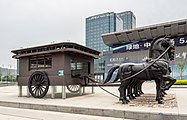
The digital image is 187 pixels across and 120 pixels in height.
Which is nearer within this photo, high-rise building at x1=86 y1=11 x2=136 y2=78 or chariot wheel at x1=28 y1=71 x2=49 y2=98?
chariot wheel at x1=28 y1=71 x2=49 y2=98

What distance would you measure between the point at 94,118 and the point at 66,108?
52.6 inches

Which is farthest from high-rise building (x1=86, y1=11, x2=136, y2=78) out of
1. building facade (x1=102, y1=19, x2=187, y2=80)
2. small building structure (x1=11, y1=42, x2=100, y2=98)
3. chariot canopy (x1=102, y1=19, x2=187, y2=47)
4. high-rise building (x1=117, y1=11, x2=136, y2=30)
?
small building structure (x1=11, y1=42, x2=100, y2=98)

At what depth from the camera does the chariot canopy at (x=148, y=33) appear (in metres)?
27.0

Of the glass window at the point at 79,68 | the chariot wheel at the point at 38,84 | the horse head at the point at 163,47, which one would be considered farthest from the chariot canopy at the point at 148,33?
the chariot wheel at the point at 38,84

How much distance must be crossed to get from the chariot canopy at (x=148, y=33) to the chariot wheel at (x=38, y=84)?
19.4 m

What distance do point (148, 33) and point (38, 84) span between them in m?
23.4

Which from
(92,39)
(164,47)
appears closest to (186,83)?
(164,47)

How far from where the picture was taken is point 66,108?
6328 mm

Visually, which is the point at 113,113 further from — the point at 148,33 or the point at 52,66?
the point at 148,33

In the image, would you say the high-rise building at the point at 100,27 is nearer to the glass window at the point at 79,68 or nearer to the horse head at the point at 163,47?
the glass window at the point at 79,68

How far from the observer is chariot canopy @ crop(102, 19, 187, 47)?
88.5 feet

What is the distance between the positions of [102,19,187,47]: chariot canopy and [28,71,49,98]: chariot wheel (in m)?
19.4

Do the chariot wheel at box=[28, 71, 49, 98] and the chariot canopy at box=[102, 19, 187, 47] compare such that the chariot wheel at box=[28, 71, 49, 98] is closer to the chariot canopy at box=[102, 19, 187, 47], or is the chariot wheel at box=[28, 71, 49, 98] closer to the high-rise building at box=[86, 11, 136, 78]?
the chariot canopy at box=[102, 19, 187, 47]

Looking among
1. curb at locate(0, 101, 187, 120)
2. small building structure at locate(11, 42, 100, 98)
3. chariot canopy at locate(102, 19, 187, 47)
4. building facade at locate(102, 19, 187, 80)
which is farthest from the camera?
chariot canopy at locate(102, 19, 187, 47)
